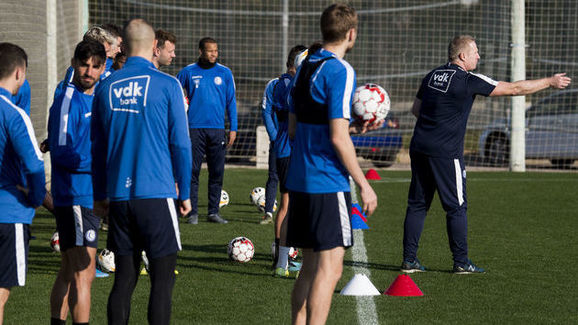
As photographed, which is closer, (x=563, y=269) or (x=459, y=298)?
(x=459, y=298)

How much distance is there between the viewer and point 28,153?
451cm

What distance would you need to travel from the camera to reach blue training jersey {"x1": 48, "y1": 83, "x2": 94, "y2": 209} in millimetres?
5109

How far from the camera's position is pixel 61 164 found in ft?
16.8

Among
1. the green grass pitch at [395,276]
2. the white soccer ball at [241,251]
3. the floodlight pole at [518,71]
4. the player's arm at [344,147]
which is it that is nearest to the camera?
the player's arm at [344,147]

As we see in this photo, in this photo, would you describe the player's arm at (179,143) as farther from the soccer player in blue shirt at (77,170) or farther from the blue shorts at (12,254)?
the blue shorts at (12,254)

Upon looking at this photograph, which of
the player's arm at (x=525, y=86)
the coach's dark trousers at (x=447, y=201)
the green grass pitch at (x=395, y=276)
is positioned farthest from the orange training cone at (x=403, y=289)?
the player's arm at (x=525, y=86)

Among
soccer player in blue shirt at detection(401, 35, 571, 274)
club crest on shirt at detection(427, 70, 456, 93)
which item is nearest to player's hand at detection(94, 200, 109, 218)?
soccer player in blue shirt at detection(401, 35, 571, 274)

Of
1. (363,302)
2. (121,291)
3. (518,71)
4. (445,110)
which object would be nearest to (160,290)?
(121,291)

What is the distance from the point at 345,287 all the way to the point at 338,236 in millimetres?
2190

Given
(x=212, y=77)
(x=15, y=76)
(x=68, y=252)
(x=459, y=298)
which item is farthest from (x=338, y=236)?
(x=212, y=77)

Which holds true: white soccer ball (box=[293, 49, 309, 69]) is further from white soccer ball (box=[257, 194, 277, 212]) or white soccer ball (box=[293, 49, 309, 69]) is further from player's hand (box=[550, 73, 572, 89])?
white soccer ball (box=[257, 194, 277, 212])

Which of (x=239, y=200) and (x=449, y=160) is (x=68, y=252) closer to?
(x=449, y=160)

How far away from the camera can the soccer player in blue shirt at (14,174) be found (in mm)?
4500

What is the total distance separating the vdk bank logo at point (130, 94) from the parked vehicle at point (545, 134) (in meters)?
15.5
